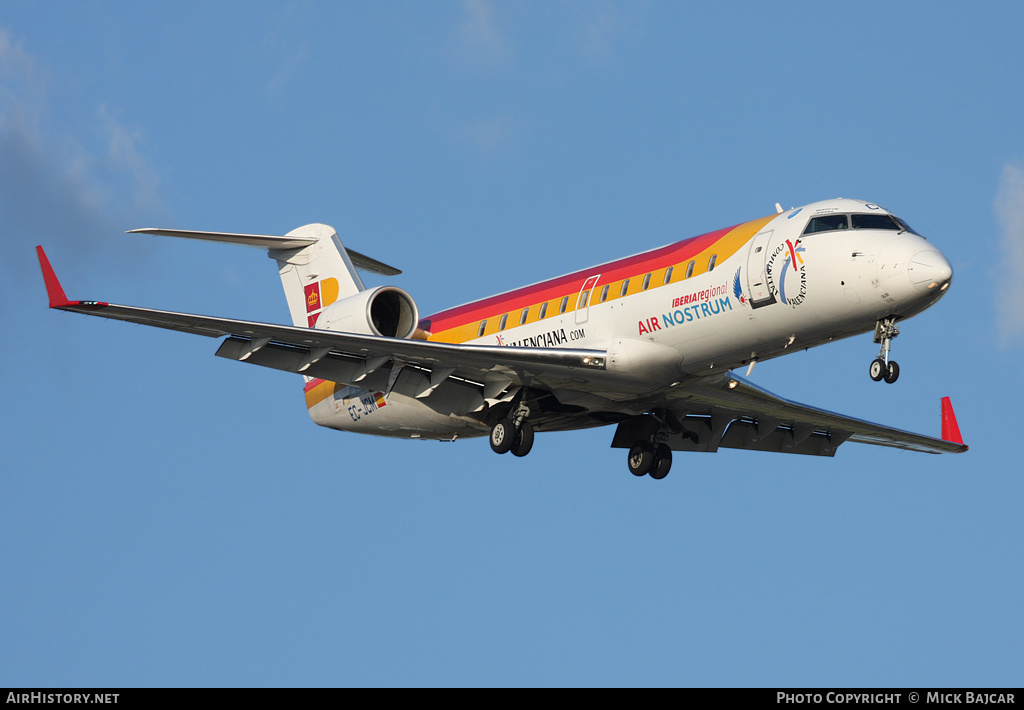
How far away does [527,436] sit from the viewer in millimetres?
24531

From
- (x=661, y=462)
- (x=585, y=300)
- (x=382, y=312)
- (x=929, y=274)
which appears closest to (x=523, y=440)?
(x=585, y=300)

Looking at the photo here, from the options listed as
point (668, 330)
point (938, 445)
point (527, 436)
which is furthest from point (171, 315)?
point (938, 445)

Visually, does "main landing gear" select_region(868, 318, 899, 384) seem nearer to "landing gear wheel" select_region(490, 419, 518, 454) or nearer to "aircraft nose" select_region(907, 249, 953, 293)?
"aircraft nose" select_region(907, 249, 953, 293)

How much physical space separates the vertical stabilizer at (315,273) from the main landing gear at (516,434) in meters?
6.32

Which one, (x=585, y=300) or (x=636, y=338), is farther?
(x=585, y=300)

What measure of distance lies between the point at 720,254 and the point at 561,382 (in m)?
3.77

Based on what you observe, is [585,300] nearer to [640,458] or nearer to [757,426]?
[640,458]

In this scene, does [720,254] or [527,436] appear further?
[527,436]

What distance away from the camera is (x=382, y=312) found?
2650cm

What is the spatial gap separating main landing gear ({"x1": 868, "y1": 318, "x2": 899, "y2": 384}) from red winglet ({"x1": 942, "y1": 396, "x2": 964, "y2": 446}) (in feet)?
29.7

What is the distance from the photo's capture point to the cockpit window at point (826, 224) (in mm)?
21500

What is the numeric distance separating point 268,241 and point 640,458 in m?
10.0

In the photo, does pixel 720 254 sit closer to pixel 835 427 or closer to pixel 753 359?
pixel 753 359
